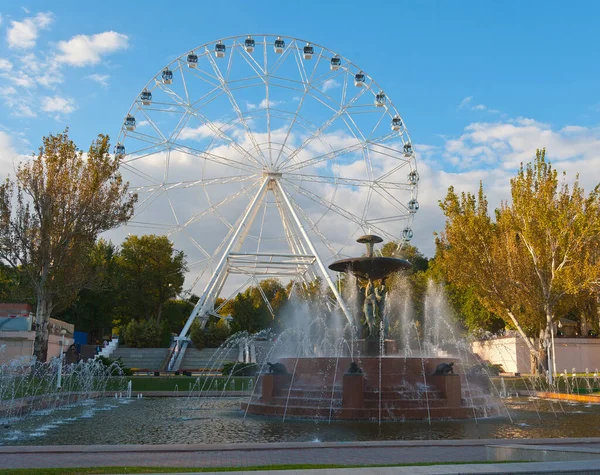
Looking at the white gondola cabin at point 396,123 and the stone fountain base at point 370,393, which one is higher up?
the white gondola cabin at point 396,123

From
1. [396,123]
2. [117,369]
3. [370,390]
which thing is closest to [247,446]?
[370,390]

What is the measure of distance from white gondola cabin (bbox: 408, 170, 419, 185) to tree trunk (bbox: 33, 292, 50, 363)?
75.4 feet

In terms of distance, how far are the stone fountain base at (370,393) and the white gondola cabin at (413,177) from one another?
24479 millimetres

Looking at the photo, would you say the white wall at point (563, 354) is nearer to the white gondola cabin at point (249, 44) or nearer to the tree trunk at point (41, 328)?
the white gondola cabin at point (249, 44)

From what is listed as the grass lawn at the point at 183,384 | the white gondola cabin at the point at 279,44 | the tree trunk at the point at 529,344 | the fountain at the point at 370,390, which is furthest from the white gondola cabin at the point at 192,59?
the fountain at the point at 370,390

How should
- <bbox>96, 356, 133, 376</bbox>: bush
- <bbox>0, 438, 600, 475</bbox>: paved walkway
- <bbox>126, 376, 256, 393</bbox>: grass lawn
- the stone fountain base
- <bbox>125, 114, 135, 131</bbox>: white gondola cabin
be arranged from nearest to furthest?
<bbox>0, 438, 600, 475</bbox>: paved walkway
the stone fountain base
<bbox>126, 376, 256, 393</bbox>: grass lawn
<bbox>96, 356, 133, 376</bbox>: bush
<bbox>125, 114, 135, 131</bbox>: white gondola cabin

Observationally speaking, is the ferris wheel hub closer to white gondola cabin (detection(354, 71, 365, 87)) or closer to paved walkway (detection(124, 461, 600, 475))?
white gondola cabin (detection(354, 71, 365, 87))

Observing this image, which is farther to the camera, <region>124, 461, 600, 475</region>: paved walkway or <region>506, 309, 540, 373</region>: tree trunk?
<region>506, 309, 540, 373</region>: tree trunk

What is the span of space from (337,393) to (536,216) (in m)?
20.4

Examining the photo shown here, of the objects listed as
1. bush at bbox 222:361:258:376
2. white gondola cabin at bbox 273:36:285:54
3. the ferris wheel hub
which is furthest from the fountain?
white gondola cabin at bbox 273:36:285:54

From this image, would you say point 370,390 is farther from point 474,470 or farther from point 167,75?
point 167,75

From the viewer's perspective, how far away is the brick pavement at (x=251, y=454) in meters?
7.76

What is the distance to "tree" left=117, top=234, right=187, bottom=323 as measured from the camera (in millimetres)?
53375

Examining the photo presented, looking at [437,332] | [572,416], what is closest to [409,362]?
[572,416]
